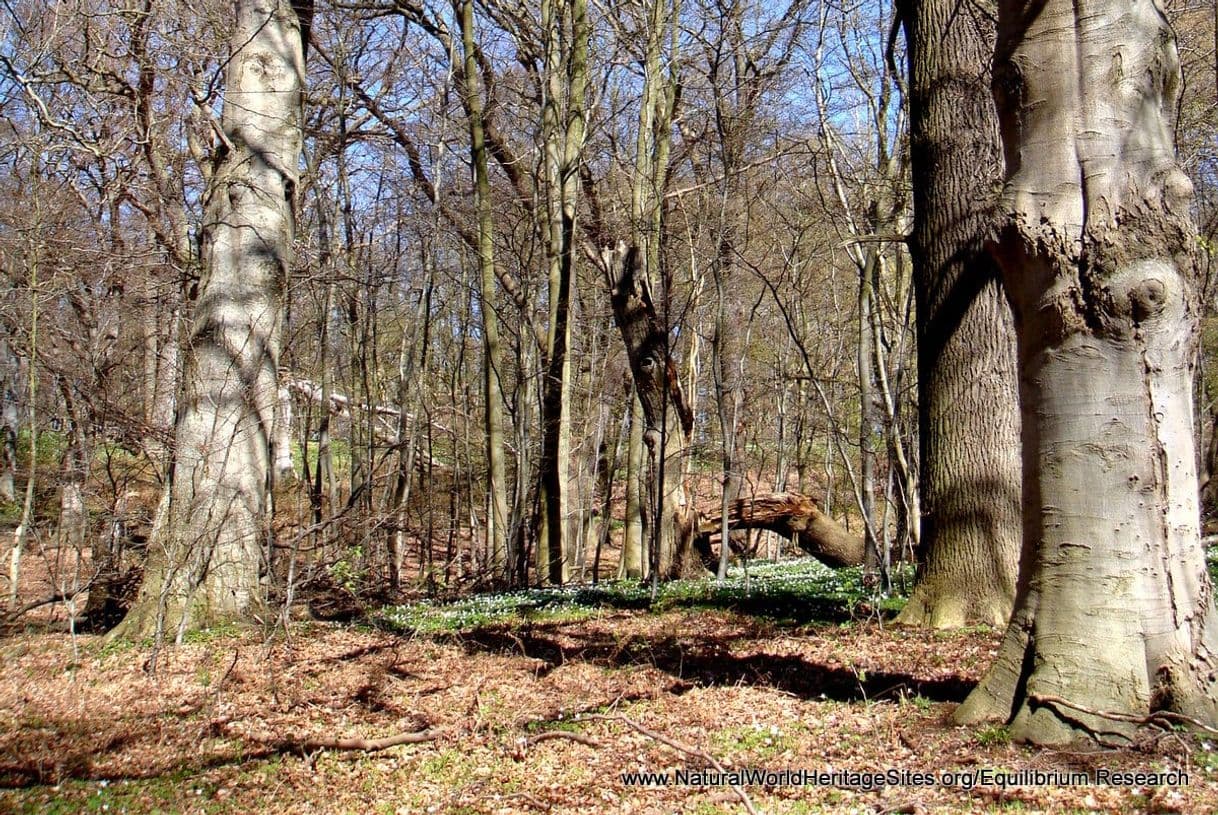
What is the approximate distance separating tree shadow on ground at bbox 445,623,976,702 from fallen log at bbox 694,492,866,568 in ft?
22.3

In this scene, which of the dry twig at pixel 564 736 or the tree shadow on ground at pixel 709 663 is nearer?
the dry twig at pixel 564 736

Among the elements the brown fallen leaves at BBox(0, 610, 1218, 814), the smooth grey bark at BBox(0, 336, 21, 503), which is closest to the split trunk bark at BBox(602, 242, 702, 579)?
the brown fallen leaves at BBox(0, 610, 1218, 814)

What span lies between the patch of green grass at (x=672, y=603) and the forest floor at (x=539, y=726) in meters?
0.23

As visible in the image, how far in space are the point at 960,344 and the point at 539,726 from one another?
4316 mm

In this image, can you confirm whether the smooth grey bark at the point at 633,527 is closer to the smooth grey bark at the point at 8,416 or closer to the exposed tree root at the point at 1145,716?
the exposed tree root at the point at 1145,716

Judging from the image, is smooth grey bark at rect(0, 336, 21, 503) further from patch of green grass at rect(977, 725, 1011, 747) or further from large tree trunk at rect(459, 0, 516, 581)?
patch of green grass at rect(977, 725, 1011, 747)

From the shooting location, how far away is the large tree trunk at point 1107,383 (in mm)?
3633

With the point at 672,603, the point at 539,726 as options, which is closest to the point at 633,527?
the point at 672,603

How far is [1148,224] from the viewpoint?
3654mm

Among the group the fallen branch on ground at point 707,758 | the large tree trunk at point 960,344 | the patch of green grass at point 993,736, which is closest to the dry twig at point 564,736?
the fallen branch on ground at point 707,758

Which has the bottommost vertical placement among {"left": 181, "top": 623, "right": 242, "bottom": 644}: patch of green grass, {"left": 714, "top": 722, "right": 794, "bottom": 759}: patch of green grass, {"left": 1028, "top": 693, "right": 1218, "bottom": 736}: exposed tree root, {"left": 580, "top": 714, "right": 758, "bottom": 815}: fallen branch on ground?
{"left": 714, "top": 722, "right": 794, "bottom": 759}: patch of green grass

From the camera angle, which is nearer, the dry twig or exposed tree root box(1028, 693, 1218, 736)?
exposed tree root box(1028, 693, 1218, 736)

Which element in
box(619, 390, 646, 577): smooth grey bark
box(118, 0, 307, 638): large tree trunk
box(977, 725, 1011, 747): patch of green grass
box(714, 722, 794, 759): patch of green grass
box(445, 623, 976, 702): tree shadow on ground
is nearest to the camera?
box(977, 725, 1011, 747): patch of green grass

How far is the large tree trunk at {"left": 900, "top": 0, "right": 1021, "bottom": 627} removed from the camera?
6.37 meters
